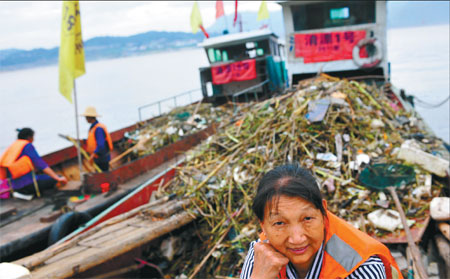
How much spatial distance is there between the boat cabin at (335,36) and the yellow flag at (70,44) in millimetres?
7115

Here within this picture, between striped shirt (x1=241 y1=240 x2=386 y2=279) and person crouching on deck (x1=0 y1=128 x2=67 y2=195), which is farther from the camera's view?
person crouching on deck (x1=0 y1=128 x2=67 y2=195)

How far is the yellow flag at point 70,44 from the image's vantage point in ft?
21.0

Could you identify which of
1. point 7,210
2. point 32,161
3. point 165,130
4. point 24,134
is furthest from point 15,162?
point 165,130

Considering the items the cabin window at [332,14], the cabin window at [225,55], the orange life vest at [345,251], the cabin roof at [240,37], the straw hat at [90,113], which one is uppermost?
the cabin window at [332,14]

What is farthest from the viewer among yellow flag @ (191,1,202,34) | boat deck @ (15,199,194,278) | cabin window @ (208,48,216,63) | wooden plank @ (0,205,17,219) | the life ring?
yellow flag @ (191,1,202,34)

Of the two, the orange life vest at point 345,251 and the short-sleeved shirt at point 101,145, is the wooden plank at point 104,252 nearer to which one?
the short-sleeved shirt at point 101,145

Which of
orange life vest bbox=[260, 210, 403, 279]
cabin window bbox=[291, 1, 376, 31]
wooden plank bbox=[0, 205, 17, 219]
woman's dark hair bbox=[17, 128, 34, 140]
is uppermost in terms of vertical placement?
cabin window bbox=[291, 1, 376, 31]

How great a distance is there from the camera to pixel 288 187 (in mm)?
1607

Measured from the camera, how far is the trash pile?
909cm

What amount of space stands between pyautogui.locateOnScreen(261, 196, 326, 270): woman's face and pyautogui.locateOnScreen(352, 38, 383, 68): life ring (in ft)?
36.4

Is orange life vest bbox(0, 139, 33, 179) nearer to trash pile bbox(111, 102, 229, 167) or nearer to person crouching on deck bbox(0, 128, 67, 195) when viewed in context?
person crouching on deck bbox(0, 128, 67, 195)

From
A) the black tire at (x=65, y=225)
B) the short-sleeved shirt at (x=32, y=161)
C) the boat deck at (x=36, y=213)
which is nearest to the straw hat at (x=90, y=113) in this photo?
the short-sleeved shirt at (x=32, y=161)

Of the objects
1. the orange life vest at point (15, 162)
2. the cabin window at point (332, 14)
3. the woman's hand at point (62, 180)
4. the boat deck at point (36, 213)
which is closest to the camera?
the boat deck at point (36, 213)

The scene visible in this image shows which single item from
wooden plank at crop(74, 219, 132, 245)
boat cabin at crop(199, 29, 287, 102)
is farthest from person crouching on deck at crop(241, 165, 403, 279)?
boat cabin at crop(199, 29, 287, 102)
